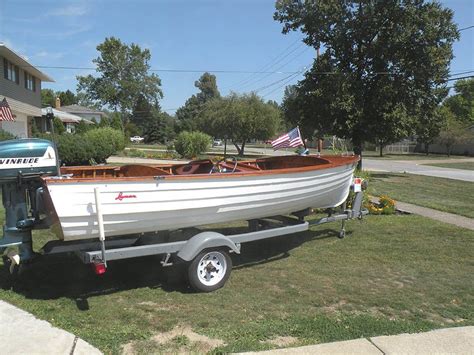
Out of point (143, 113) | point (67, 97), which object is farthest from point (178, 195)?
point (67, 97)

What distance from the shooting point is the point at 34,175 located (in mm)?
5391

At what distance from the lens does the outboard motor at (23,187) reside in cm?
527

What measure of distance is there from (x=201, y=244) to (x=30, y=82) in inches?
1229

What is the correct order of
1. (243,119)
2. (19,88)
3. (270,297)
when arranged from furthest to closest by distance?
(243,119) < (19,88) < (270,297)

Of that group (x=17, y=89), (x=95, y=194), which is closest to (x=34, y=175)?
(x=95, y=194)

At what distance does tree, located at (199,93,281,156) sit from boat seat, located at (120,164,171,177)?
39.5m

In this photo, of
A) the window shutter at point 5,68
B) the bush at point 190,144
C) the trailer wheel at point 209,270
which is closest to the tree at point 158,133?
the bush at point 190,144

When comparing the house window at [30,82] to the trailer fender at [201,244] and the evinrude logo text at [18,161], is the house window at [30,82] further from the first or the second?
the trailer fender at [201,244]

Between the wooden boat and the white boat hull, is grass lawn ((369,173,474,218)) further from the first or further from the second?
the white boat hull

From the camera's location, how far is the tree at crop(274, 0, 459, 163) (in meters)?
20.1

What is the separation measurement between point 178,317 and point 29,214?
2118 mm

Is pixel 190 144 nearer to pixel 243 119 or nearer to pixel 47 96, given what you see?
pixel 243 119

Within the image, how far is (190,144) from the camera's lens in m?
33.5

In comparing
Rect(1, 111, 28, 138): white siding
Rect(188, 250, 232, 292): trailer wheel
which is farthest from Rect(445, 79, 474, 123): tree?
Rect(188, 250, 232, 292): trailer wheel
